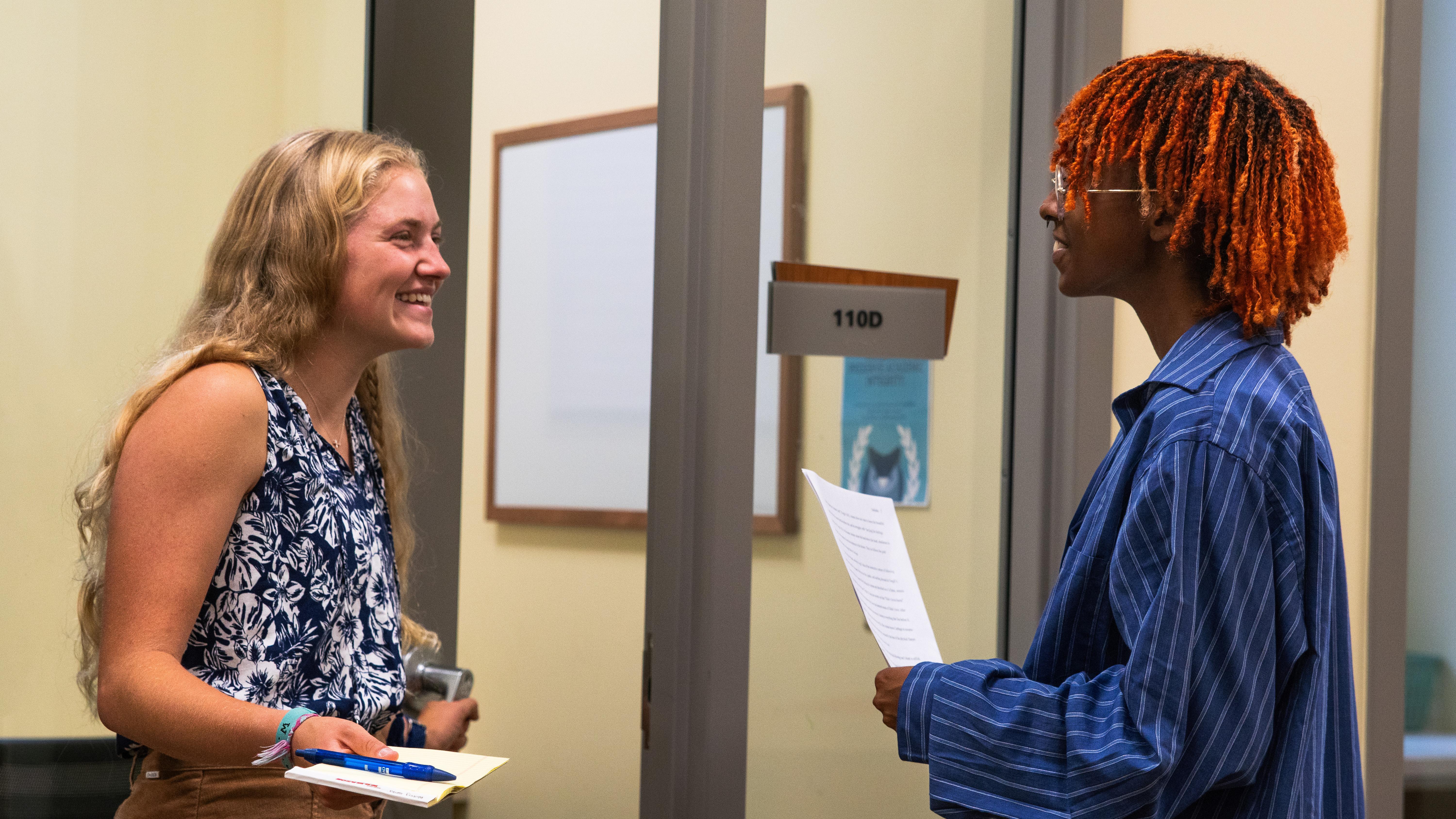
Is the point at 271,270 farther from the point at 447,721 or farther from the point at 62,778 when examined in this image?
the point at 62,778

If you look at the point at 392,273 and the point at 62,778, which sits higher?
the point at 392,273

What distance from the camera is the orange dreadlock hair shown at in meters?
1.11

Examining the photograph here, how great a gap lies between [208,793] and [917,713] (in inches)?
30.2

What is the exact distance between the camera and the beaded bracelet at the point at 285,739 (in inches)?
45.6

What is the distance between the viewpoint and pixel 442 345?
73.9 inches

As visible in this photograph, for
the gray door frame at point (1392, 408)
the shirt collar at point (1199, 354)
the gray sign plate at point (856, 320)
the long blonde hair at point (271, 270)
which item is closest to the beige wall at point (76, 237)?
the long blonde hair at point (271, 270)

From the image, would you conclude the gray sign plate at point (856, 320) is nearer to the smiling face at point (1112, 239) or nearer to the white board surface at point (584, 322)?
the white board surface at point (584, 322)

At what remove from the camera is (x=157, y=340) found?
5.47 feet

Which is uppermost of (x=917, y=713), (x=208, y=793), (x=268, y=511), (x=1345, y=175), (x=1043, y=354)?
(x=1345, y=175)

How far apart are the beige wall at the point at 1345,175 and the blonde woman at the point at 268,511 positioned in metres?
1.45

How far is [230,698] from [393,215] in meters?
0.60

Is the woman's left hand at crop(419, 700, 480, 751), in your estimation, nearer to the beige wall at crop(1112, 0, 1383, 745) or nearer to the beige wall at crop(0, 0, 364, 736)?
the beige wall at crop(0, 0, 364, 736)

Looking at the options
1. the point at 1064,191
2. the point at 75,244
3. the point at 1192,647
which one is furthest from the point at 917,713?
the point at 75,244

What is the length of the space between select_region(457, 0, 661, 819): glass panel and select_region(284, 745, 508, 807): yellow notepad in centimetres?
77
